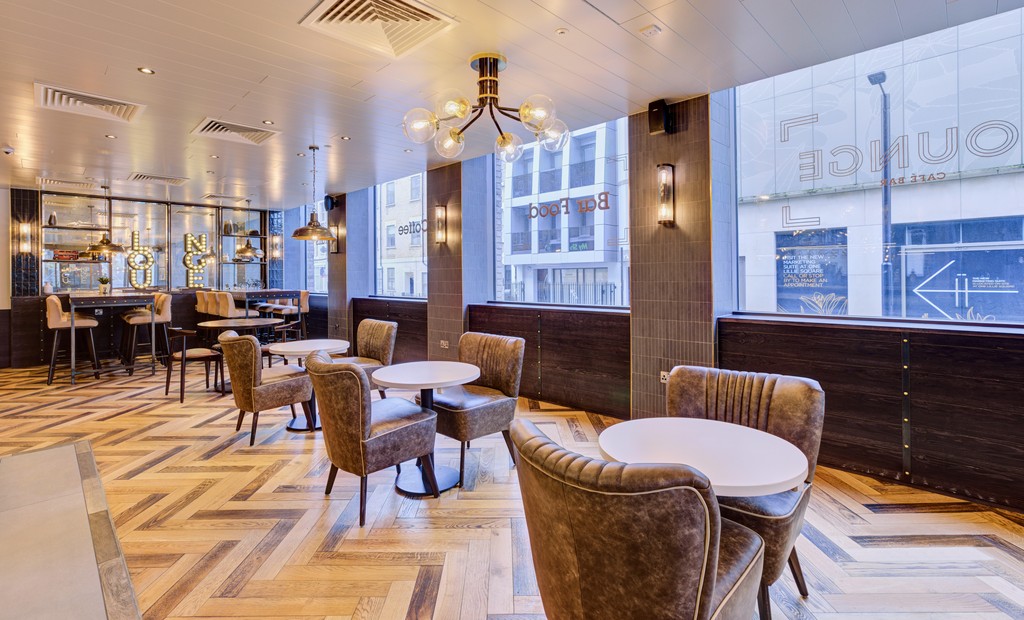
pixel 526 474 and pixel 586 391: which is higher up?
pixel 526 474

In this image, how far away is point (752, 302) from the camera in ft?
14.3

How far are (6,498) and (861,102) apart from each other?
4.85 m

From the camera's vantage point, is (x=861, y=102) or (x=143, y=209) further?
(x=143, y=209)

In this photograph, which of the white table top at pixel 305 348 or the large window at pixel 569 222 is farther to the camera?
the large window at pixel 569 222

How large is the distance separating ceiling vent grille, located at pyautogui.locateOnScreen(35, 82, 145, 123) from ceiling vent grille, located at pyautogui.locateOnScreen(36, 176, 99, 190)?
380 centimetres

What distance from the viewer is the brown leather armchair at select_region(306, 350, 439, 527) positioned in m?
2.82

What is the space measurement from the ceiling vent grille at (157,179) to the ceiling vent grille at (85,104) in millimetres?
2809

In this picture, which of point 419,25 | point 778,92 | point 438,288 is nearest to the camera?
point 419,25

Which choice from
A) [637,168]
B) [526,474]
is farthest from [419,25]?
[526,474]

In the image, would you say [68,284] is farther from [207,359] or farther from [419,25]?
[419,25]

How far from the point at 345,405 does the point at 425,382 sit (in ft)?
1.72

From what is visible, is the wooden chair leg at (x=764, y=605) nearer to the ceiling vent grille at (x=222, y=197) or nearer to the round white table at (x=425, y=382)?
the round white table at (x=425, y=382)

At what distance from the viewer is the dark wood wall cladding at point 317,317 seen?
9.29m

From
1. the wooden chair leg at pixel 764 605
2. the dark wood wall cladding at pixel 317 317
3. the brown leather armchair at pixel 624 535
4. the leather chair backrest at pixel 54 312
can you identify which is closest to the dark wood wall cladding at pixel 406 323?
the dark wood wall cladding at pixel 317 317
